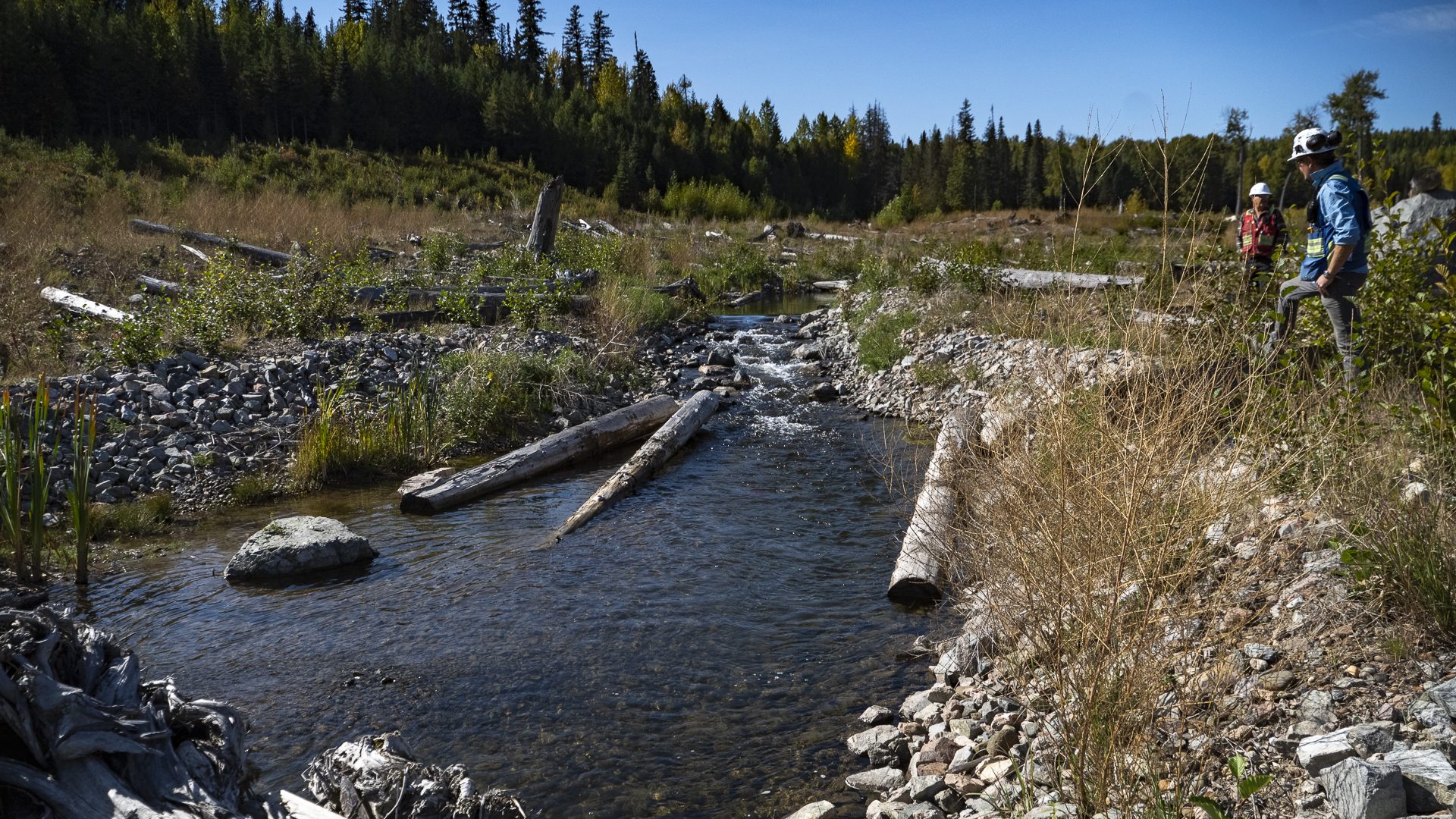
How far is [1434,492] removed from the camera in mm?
3713

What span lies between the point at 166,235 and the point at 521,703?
1657cm

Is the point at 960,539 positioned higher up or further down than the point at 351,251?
further down

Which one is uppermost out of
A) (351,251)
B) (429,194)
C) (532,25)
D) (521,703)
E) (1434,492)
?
(532,25)

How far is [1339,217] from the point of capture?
5.38m

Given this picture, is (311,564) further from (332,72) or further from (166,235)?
(332,72)

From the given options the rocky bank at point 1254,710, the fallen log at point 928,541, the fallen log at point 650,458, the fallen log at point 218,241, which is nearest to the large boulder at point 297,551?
the fallen log at point 650,458

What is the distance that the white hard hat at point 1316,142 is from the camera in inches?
220

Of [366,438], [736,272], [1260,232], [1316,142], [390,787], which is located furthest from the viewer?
[736,272]

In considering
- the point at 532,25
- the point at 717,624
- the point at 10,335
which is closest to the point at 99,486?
the point at 10,335

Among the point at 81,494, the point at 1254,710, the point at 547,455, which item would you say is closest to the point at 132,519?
the point at 81,494

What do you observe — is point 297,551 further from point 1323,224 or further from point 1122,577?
point 1323,224

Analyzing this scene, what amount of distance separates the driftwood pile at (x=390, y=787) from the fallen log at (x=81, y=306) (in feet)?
29.2

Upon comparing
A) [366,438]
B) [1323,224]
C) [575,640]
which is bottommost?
[575,640]

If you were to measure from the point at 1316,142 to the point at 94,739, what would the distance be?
705cm
